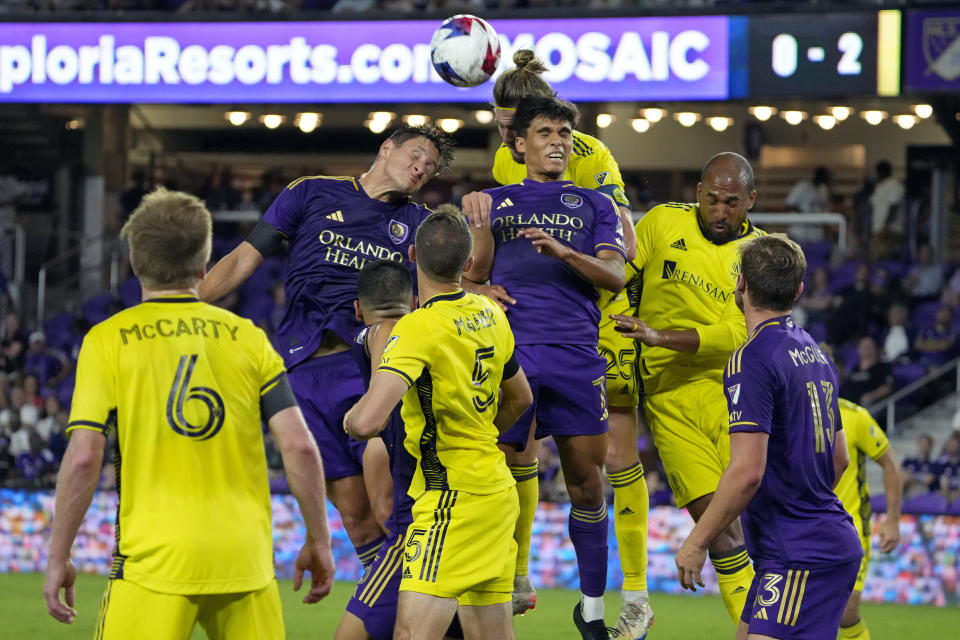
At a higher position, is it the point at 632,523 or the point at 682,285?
the point at 682,285

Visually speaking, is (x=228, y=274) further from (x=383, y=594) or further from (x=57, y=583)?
(x=57, y=583)

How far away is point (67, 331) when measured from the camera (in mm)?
18438

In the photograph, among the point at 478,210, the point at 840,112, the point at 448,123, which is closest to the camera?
the point at 478,210

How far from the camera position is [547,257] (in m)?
6.27

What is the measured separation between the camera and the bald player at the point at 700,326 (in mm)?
6742

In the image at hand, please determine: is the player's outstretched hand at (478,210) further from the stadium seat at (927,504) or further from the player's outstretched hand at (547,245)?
the stadium seat at (927,504)

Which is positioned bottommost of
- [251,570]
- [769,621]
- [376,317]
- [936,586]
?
[936,586]

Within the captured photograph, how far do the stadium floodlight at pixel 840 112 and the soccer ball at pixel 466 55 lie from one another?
14.4m

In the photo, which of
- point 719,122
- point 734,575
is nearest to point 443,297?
point 734,575

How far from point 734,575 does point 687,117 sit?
1555 centimetres

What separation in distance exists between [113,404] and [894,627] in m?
7.94

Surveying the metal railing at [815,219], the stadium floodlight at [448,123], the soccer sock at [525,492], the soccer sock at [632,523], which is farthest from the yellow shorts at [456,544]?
the stadium floodlight at [448,123]

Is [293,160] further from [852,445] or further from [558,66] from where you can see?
[852,445]

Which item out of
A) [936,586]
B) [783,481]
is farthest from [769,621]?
[936,586]
